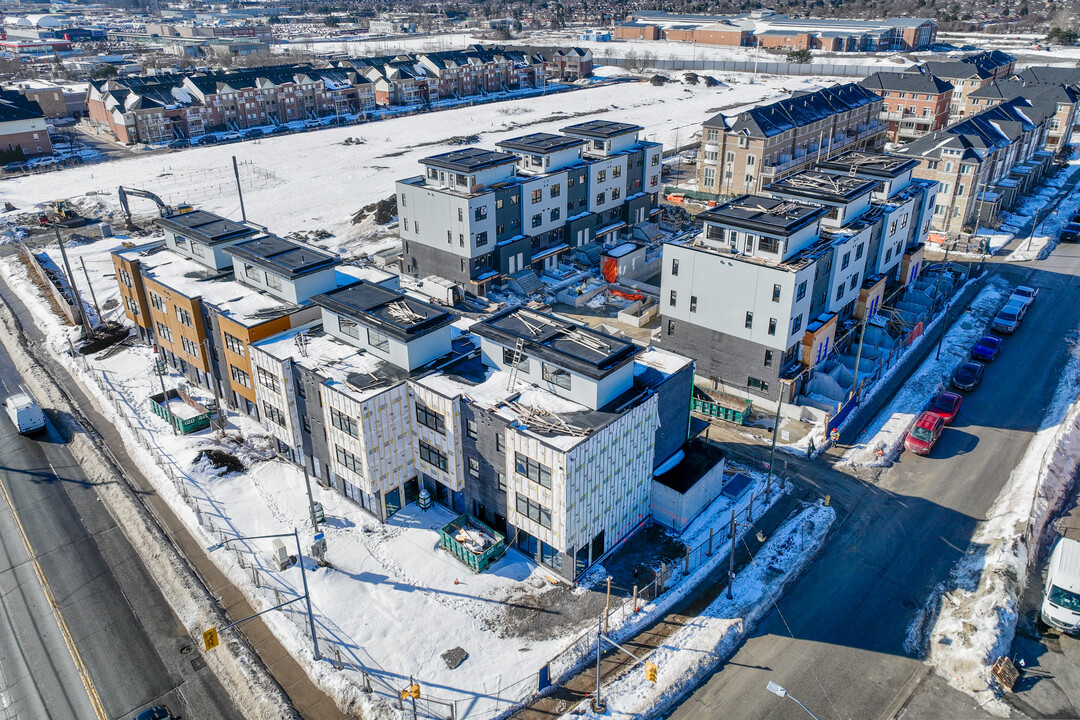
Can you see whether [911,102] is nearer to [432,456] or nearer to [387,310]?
[387,310]

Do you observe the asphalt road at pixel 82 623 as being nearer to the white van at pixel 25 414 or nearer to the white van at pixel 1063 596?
the white van at pixel 25 414

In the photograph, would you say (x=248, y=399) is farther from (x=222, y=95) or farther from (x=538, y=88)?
(x=538, y=88)

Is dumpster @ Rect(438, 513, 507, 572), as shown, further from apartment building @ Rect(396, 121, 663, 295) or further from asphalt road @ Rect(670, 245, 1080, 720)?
apartment building @ Rect(396, 121, 663, 295)

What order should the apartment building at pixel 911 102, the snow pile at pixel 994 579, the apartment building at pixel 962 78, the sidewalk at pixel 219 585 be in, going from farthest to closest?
the apartment building at pixel 962 78 < the apartment building at pixel 911 102 < the snow pile at pixel 994 579 < the sidewalk at pixel 219 585

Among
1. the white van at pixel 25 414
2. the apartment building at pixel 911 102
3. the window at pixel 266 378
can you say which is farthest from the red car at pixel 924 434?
the apartment building at pixel 911 102

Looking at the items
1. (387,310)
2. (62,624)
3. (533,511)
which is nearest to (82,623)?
(62,624)

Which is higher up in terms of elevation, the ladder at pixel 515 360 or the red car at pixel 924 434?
the ladder at pixel 515 360
